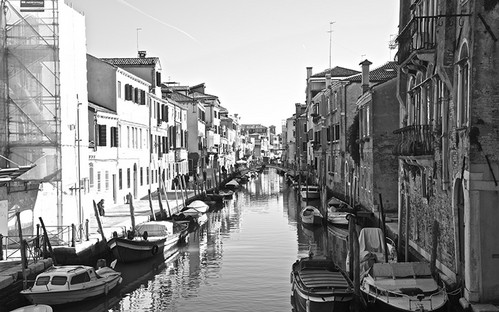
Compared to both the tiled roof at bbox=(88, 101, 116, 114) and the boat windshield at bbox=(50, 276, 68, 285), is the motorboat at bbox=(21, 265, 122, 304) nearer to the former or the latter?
the boat windshield at bbox=(50, 276, 68, 285)

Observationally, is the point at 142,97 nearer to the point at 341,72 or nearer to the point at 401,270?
the point at 341,72

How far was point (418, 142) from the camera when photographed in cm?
1892

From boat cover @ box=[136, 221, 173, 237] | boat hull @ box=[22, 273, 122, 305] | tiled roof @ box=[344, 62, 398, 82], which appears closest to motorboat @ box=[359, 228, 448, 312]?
boat hull @ box=[22, 273, 122, 305]

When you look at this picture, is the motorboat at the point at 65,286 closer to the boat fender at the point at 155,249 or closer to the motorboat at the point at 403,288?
the boat fender at the point at 155,249

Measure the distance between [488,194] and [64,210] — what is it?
616 inches

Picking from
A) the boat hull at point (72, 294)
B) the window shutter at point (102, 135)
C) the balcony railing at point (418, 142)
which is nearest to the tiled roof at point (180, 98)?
the window shutter at point (102, 135)

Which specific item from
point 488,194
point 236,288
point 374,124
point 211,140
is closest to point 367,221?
point 374,124

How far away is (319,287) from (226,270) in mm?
7861

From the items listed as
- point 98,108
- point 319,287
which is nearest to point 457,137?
point 319,287

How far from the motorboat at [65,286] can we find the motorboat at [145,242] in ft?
14.3

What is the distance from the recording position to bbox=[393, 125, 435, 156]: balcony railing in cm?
1835

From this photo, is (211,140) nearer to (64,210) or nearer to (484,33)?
(64,210)

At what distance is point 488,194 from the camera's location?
13805 millimetres

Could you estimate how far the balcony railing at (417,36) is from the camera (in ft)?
55.8
